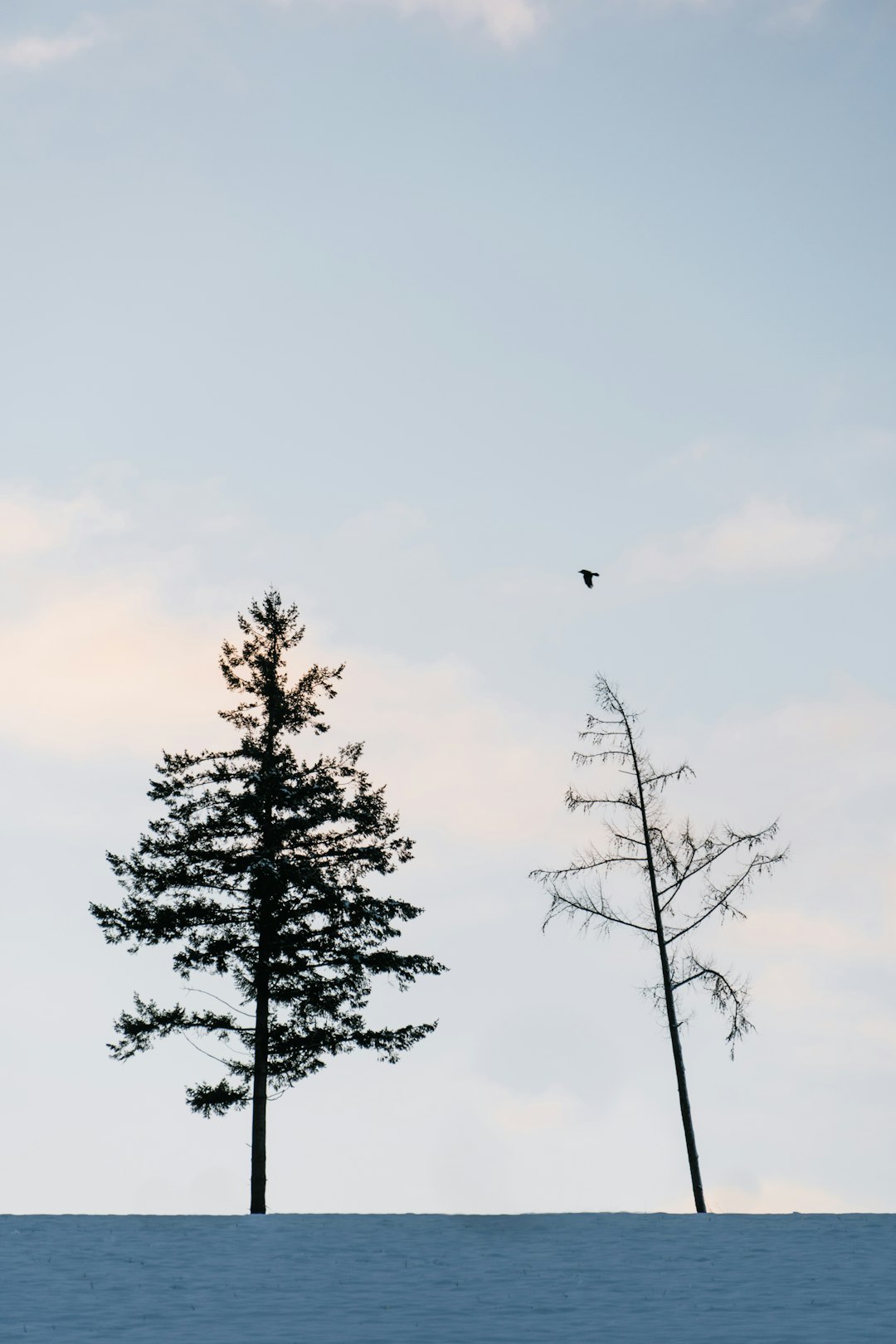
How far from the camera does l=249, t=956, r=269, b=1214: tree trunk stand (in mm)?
24391

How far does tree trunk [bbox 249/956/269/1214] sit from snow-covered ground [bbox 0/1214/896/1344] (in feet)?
14.7

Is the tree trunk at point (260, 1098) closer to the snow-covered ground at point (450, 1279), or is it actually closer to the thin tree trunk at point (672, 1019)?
the snow-covered ground at point (450, 1279)

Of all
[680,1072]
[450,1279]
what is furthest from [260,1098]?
[450,1279]

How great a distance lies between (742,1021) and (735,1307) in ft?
35.9

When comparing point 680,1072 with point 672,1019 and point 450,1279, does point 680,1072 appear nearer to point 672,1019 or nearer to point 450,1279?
point 672,1019

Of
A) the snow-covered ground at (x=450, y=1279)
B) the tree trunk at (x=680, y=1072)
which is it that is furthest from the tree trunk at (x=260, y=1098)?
the tree trunk at (x=680, y=1072)

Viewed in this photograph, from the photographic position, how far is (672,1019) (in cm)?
2467

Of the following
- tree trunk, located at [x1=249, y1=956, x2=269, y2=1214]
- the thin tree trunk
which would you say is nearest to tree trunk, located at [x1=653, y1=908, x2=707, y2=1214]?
the thin tree trunk

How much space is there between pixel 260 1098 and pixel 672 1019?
852cm

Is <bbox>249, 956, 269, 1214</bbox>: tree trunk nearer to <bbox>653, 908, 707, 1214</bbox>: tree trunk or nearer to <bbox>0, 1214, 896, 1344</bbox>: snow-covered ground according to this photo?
<bbox>0, 1214, 896, 1344</bbox>: snow-covered ground

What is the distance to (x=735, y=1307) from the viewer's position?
14312 mm

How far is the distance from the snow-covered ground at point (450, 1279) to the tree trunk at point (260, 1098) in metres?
4.47

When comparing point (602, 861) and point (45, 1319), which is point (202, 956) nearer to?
point (602, 861)

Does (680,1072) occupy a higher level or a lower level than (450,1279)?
higher
